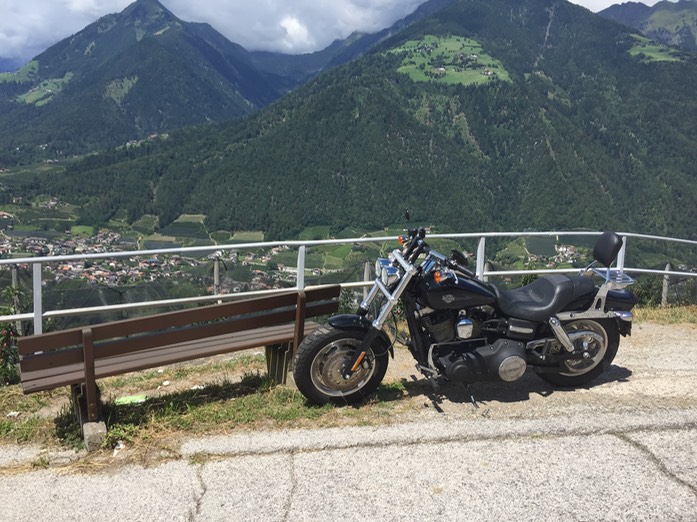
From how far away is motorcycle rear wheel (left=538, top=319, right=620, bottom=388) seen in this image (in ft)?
16.2

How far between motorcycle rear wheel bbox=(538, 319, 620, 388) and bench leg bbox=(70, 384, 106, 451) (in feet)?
11.2

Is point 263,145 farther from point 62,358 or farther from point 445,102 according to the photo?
point 62,358

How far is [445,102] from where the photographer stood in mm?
156500

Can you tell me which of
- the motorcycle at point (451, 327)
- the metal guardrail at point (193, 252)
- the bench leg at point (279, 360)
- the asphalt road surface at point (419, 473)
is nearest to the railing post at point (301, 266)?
the metal guardrail at point (193, 252)

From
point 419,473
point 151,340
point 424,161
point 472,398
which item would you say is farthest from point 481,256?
point 424,161

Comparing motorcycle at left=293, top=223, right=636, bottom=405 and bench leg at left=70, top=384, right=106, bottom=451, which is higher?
motorcycle at left=293, top=223, right=636, bottom=405

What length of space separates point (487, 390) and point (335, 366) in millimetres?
1389

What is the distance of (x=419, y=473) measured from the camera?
3602 millimetres

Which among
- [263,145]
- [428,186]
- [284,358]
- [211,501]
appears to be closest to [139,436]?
[211,501]

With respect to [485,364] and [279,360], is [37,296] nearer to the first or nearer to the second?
[279,360]

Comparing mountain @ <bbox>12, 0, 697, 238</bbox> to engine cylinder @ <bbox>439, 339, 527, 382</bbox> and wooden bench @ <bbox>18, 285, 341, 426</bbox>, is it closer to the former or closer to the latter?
wooden bench @ <bbox>18, 285, 341, 426</bbox>

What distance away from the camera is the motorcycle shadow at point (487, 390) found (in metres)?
4.82

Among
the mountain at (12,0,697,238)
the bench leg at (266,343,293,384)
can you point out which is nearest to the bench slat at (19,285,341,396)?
the bench leg at (266,343,293,384)

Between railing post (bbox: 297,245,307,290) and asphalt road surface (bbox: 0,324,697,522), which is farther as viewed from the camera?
railing post (bbox: 297,245,307,290)
